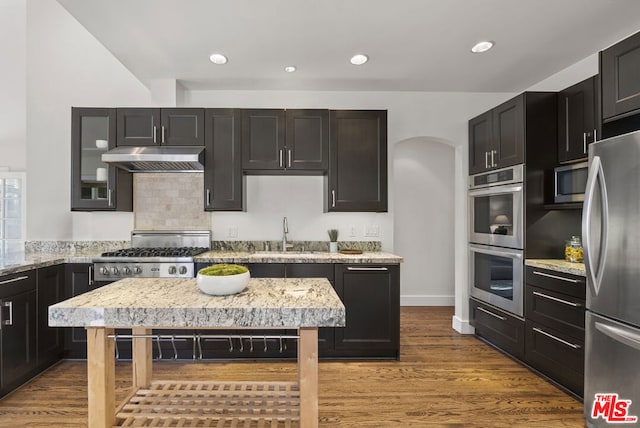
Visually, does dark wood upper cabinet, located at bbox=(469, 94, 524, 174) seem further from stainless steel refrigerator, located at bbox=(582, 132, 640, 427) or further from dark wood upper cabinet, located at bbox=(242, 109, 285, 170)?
dark wood upper cabinet, located at bbox=(242, 109, 285, 170)

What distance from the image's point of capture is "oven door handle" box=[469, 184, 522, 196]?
10.1 ft

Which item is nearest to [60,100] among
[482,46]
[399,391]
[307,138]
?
[307,138]

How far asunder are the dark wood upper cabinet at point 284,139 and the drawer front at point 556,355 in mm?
2425

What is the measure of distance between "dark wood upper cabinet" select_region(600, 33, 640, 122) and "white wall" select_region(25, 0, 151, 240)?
4123mm

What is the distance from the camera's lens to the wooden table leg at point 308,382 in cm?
159

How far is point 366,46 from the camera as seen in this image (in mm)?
2893

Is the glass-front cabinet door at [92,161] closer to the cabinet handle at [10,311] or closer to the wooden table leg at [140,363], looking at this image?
the cabinet handle at [10,311]

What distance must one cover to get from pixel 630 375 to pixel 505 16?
2.43m

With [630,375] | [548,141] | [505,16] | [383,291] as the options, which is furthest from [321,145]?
[630,375]

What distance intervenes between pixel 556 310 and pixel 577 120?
1557mm

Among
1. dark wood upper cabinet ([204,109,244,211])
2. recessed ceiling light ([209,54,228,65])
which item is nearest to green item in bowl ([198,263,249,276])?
A: dark wood upper cabinet ([204,109,244,211])

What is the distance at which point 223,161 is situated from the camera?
346 cm

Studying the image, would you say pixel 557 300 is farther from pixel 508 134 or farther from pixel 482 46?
pixel 482 46

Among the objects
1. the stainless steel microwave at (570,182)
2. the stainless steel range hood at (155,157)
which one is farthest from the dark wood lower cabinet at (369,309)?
the stainless steel range hood at (155,157)
